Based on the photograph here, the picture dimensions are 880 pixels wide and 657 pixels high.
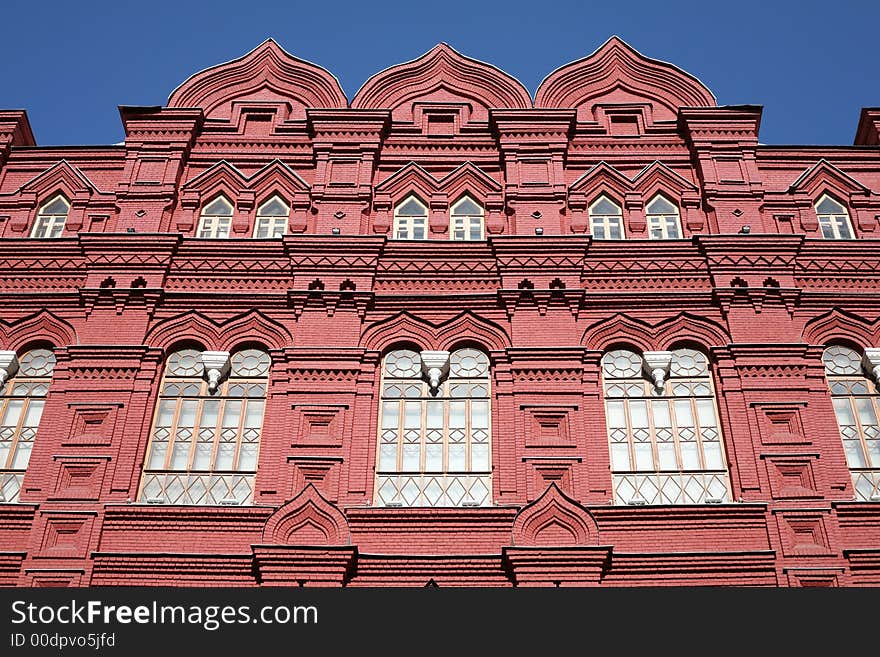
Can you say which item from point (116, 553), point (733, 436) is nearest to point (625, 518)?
point (733, 436)

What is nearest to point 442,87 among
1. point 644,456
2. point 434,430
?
point 434,430

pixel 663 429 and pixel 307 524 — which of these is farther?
pixel 663 429

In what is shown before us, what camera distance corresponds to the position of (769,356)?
44.8 feet

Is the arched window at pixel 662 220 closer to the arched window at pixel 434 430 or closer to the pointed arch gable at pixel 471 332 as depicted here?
the pointed arch gable at pixel 471 332

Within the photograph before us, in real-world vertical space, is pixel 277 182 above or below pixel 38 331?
above

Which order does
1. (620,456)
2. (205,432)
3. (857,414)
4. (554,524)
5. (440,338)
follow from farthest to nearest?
(440,338), (857,414), (205,432), (620,456), (554,524)

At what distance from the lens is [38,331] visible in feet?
46.8

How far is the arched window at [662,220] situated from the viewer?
1558cm

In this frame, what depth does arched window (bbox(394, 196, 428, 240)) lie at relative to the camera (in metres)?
15.5

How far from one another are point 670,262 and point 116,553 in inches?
329

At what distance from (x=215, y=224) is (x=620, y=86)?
7.26m

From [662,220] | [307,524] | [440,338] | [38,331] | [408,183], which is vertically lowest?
[307,524]

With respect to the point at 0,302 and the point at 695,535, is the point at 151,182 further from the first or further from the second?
the point at 695,535

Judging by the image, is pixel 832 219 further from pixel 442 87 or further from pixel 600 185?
pixel 442 87
